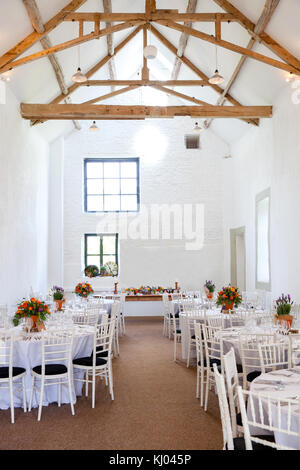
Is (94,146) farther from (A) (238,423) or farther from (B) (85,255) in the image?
(A) (238,423)

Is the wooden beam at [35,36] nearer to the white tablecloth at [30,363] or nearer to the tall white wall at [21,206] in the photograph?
the tall white wall at [21,206]

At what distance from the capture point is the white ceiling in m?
7.19

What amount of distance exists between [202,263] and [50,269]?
4586 millimetres

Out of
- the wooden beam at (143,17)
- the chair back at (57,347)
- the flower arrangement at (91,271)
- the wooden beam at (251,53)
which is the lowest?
the chair back at (57,347)

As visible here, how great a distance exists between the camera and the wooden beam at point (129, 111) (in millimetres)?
9414

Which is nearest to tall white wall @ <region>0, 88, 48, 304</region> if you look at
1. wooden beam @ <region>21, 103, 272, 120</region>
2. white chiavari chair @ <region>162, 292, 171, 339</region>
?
wooden beam @ <region>21, 103, 272, 120</region>

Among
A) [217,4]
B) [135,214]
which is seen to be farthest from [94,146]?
[217,4]

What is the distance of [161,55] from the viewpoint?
12.1 meters

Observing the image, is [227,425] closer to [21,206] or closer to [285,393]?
[285,393]

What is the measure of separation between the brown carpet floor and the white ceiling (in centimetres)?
571

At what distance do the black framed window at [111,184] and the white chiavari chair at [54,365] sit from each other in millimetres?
8462

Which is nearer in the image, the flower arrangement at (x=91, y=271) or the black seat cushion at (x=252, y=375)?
the black seat cushion at (x=252, y=375)

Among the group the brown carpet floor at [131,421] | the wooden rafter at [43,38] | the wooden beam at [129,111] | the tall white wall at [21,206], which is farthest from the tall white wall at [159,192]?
the brown carpet floor at [131,421]

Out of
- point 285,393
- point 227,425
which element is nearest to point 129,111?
point 285,393
